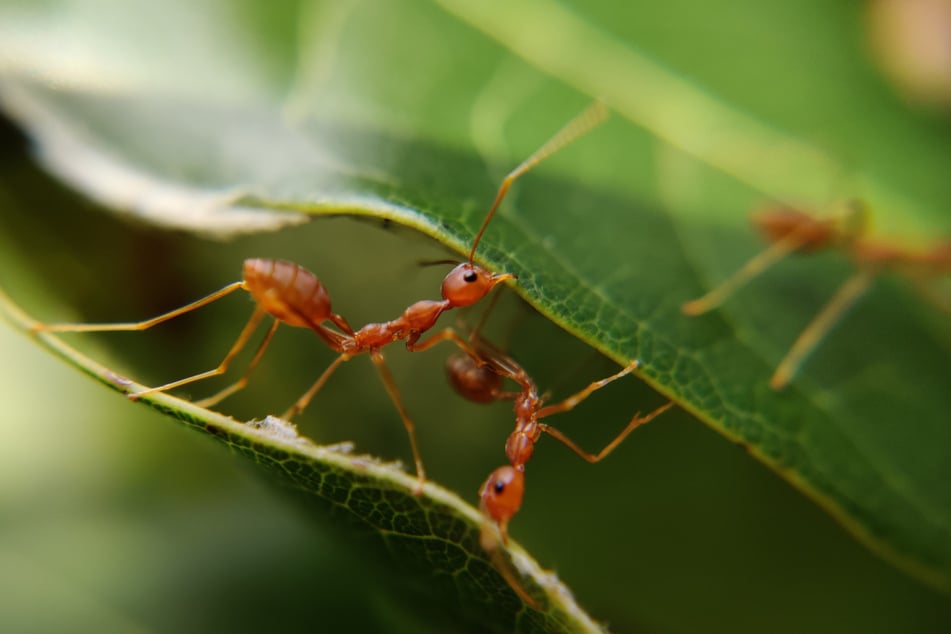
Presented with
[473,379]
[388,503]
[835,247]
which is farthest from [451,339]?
[835,247]

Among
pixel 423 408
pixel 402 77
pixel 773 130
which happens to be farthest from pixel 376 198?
pixel 773 130

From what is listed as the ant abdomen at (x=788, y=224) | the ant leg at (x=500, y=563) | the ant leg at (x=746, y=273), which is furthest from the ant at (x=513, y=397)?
the ant abdomen at (x=788, y=224)

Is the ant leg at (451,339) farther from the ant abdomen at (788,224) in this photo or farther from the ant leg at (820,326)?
the ant abdomen at (788,224)

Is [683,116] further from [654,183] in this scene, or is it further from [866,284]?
[866,284]

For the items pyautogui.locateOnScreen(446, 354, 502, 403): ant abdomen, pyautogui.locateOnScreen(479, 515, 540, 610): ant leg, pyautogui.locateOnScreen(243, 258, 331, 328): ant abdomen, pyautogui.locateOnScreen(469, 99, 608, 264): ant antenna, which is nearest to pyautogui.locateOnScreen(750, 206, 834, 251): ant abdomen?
pyautogui.locateOnScreen(469, 99, 608, 264): ant antenna

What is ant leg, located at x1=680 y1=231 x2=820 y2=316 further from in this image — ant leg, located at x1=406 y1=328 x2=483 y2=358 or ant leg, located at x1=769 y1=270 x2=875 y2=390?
ant leg, located at x1=406 y1=328 x2=483 y2=358

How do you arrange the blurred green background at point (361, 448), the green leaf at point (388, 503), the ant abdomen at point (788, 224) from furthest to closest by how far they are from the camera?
the ant abdomen at point (788, 224)
the blurred green background at point (361, 448)
the green leaf at point (388, 503)
